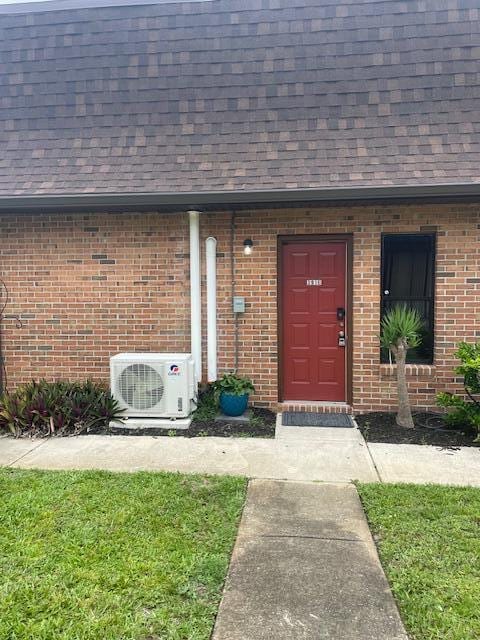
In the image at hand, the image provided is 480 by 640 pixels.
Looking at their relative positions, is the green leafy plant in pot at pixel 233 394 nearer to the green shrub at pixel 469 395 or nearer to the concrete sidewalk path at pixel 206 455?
the concrete sidewalk path at pixel 206 455

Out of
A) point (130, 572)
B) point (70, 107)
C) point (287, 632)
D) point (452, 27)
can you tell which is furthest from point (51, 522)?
point (452, 27)

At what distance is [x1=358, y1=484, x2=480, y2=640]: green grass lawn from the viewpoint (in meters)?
2.47

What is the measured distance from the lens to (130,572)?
284 centimetres

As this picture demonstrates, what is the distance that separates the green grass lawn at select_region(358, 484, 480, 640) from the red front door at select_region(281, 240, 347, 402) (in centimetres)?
242

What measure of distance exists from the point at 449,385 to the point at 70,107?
6197 mm

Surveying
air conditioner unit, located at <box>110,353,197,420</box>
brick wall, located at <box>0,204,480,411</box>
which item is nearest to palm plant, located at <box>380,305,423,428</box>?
brick wall, located at <box>0,204,480,411</box>

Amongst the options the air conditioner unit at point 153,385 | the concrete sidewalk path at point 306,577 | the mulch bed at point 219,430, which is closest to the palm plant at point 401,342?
the mulch bed at point 219,430

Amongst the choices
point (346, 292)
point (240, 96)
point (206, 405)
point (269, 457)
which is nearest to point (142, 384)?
point (206, 405)

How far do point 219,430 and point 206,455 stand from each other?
78 centimetres

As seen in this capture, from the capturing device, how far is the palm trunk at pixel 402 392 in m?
5.55

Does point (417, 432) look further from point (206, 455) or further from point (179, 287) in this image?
point (179, 287)

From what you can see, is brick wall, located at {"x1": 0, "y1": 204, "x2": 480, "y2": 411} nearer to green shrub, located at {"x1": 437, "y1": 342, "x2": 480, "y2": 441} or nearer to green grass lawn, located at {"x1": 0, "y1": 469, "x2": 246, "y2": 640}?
green shrub, located at {"x1": 437, "y1": 342, "x2": 480, "y2": 441}

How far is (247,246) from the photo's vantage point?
20.3 ft

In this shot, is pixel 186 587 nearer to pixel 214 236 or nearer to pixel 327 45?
pixel 214 236
